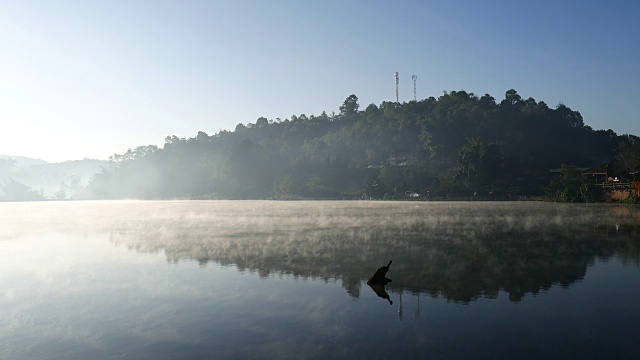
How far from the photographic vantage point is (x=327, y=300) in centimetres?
1466

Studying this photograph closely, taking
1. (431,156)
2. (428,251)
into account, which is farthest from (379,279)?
(431,156)

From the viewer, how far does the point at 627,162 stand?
7331cm

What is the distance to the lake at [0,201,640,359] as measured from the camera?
1045cm

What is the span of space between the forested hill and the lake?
289 feet

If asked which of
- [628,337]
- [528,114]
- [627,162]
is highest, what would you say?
[528,114]

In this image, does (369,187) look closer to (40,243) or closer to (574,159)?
(574,159)

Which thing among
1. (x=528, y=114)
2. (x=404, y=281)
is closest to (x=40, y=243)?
(x=404, y=281)

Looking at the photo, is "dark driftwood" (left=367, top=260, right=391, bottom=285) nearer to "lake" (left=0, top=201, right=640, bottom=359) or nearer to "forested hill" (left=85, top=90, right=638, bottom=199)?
"lake" (left=0, top=201, right=640, bottom=359)

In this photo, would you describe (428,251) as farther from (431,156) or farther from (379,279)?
(431,156)

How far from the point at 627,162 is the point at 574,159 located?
7056 centimetres

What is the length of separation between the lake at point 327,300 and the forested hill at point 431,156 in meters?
88.0

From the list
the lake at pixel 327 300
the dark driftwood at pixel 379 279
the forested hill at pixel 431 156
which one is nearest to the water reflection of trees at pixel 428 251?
the lake at pixel 327 300

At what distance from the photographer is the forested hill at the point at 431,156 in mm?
116000

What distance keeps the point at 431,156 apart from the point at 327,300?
137m
